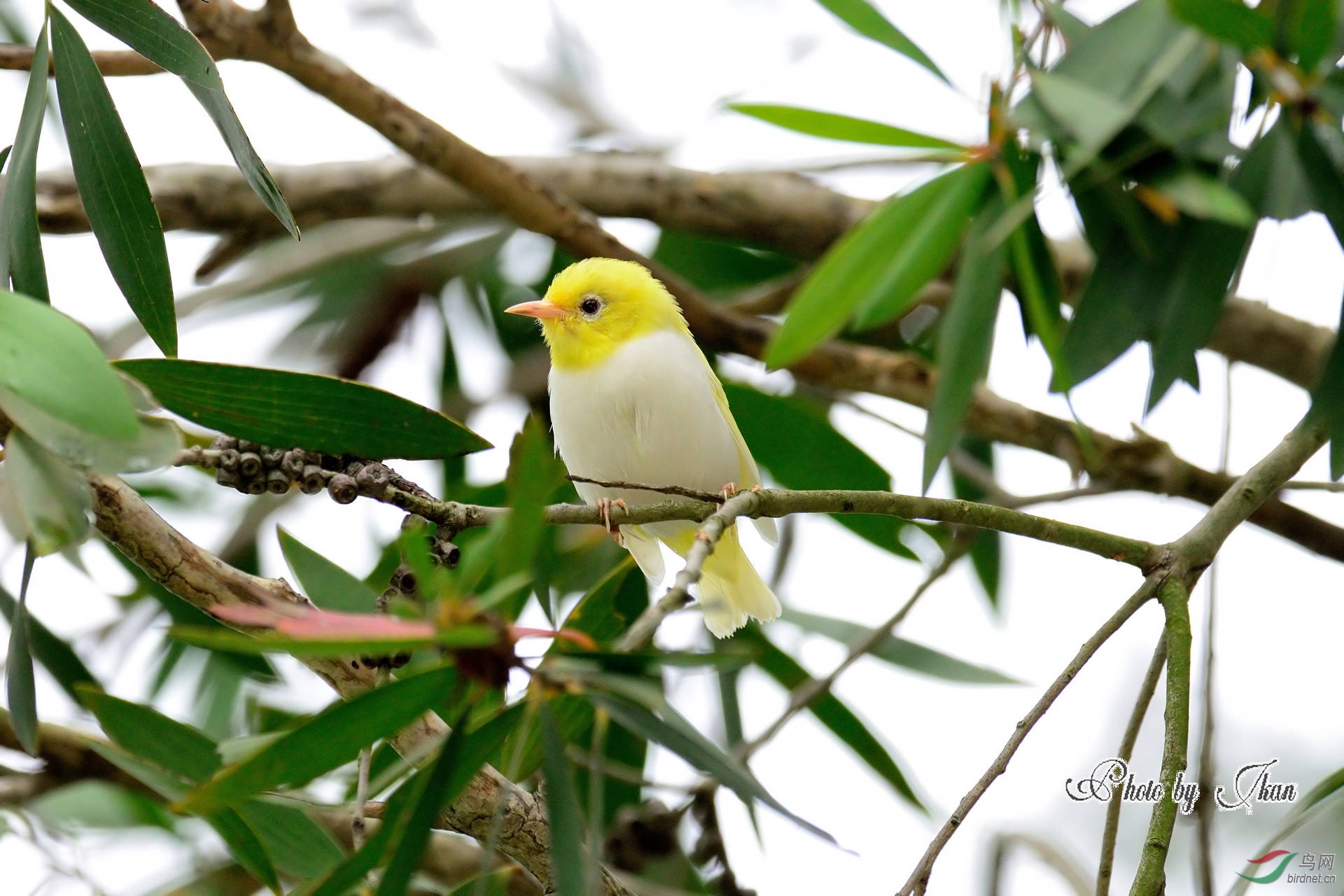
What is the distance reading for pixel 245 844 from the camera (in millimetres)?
1865

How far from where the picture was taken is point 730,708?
2848 millimetres

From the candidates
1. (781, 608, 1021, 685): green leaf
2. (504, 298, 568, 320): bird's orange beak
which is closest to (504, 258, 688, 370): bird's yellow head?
(504, 298, 568, 320): bird's orange beak

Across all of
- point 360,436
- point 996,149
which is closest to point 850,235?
point 996,149

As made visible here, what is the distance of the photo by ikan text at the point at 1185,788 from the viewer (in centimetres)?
188

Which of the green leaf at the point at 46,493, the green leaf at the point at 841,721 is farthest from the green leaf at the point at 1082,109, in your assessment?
the green leaf at the point at 841,721

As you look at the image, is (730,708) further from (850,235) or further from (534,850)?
(850,235)

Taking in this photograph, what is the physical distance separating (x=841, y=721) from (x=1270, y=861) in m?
1.27

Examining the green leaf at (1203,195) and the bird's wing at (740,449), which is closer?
the green leaf at (1203,195)

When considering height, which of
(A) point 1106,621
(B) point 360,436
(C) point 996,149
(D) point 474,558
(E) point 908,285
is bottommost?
(D) point 474,558

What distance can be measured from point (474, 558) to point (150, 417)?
1.43ft

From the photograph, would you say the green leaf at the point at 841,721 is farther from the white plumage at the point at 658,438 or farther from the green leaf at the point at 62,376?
the green leaf at the point at 62,376

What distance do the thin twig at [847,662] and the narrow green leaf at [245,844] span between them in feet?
2.99

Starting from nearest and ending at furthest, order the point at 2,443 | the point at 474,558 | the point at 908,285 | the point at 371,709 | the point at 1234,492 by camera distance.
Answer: the point at 474,558, the point at 371,709, the point at 2,443, the point at 908,285, the point at 1234,492

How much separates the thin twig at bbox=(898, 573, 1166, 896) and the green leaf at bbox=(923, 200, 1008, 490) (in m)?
0.32
